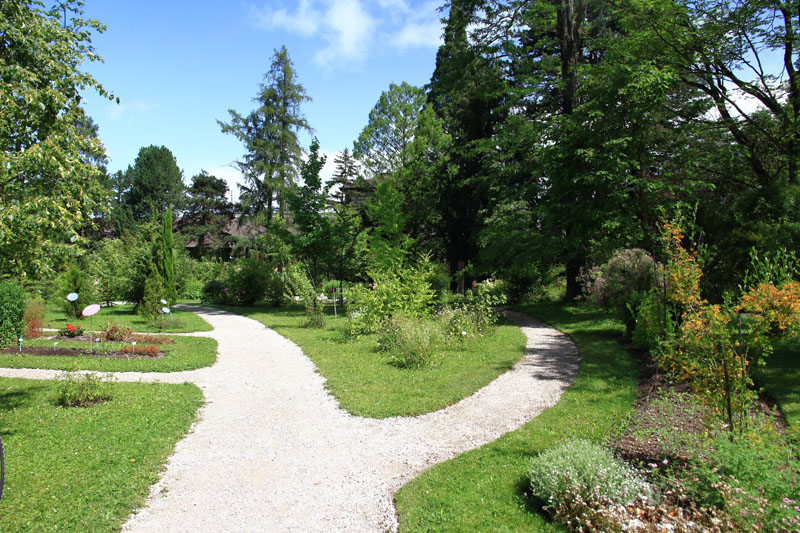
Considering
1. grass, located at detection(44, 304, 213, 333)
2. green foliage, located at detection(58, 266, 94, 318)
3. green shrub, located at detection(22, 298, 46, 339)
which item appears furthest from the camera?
green foliage, located at detection(58, 266, 94, 318)

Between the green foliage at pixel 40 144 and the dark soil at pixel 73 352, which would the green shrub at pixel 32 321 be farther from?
the green foliage at pixel 40 144

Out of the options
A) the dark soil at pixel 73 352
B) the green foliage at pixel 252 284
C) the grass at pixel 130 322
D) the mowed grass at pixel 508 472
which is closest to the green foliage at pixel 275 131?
the green foliage at pixel 252 284

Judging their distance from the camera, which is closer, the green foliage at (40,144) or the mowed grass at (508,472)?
the mowed grass at (508,472)

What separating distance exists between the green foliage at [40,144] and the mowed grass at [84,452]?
1.82 metres

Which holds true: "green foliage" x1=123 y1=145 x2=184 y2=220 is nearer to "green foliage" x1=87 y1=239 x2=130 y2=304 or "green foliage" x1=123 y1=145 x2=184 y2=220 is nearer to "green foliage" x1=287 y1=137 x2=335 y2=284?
"green foliage" x1=87 y1=239 x2=130 y2=304

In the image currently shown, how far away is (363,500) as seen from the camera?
12.2ft

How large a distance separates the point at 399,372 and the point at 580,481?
471 cm

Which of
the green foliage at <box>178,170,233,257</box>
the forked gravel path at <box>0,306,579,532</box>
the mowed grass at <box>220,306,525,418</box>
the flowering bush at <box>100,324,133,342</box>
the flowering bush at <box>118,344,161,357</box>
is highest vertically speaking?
the green foliage at <box>178,170,233,257</box>

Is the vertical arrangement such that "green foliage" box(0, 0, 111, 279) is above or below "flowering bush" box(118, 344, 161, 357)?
above

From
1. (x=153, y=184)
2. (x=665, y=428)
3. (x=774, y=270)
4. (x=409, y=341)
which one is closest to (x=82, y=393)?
(x=409, y=341)

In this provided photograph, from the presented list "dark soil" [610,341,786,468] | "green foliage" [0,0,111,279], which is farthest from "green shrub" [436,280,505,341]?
"green foliage" [0,0,111,279]

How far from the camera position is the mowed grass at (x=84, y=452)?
3.42 metres

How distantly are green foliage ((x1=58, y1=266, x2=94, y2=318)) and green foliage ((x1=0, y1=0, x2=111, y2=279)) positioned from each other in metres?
13.0

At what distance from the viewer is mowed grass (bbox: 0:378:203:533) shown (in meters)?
3.42
